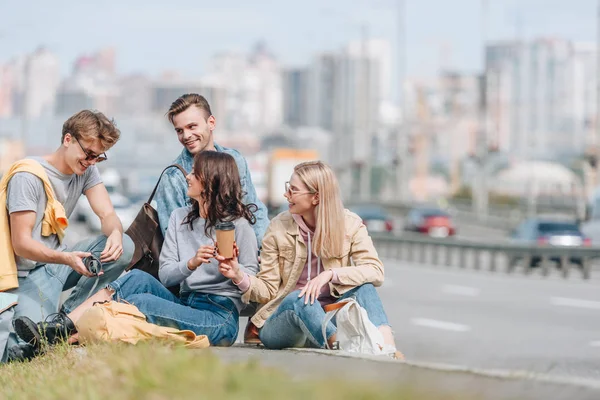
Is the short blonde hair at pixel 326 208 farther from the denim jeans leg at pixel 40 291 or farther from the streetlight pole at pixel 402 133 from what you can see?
the streetlight pole at pixel 402 133

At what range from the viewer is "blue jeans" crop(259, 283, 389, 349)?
25.7ft

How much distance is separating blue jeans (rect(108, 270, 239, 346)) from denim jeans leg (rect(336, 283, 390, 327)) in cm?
68

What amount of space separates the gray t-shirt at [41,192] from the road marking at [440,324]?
810cm

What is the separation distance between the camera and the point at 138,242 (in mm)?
8578

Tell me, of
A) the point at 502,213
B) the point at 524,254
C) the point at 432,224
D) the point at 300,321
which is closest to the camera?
the point at 300,321

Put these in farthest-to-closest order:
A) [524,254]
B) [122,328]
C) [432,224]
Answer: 1. [432,224]
2. [524,254]
3. [122,328]

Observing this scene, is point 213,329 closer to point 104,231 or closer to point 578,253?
point 104,231

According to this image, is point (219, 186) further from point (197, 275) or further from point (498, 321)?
point (498, 321)

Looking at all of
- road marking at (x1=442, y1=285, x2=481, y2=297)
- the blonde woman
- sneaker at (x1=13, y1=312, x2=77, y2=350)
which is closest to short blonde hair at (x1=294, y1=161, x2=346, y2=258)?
the blonde woman

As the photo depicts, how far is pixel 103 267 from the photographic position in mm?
8266

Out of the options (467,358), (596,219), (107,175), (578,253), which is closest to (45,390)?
(467,358)

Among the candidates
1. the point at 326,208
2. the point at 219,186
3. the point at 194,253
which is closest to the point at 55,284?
the point at 194,253

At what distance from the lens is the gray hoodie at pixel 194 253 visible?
809 cm

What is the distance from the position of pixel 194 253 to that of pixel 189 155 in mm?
855
